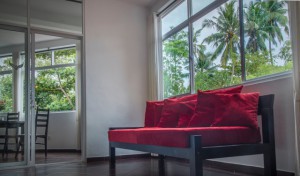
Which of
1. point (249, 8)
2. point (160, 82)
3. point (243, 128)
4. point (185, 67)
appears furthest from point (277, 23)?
point (160, 82)

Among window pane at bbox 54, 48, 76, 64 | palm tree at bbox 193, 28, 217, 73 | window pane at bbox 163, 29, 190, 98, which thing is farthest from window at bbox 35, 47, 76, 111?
palm tree at bbox 193, 28, 217, 73

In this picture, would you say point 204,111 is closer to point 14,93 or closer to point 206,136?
point 206,136

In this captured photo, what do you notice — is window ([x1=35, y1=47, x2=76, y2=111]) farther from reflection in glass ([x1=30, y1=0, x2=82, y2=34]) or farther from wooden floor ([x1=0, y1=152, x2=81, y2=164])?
wooden floor ([x1=0, y1=152, x2=81, y2=164])

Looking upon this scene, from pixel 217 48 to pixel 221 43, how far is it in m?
0.11

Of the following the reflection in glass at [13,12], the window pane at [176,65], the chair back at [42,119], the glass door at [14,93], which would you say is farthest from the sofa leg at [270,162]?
the reflection in glass at [13,12]

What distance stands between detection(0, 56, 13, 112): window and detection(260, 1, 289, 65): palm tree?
3.70 m

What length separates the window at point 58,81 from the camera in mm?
5121

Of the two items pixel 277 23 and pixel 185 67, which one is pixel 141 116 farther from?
pixel 277 23

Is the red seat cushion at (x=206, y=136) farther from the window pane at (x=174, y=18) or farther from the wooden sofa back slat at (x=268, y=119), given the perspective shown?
the window pane at (x=174, y=18)

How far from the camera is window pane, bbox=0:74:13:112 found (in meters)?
4.49

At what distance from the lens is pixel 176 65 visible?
512cm

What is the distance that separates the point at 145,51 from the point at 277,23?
9.69 feet

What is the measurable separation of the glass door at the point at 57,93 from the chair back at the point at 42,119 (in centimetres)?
4

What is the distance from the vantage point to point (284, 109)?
2.91 meters
